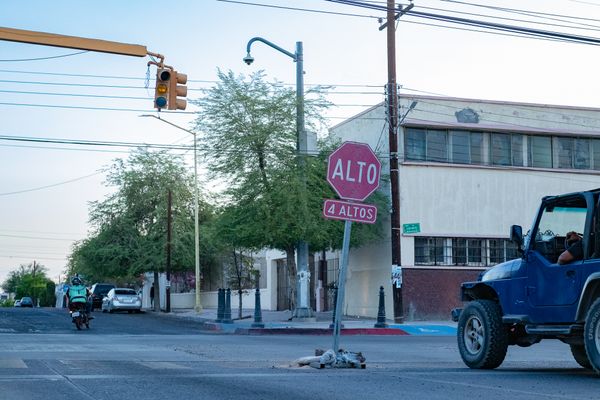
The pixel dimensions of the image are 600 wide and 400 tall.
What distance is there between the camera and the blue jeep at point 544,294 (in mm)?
10789

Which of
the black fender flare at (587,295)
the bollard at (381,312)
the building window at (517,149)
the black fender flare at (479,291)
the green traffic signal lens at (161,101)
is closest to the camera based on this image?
the black fender flare at (587,295)

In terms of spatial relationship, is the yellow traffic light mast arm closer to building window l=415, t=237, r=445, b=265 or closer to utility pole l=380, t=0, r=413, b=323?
utility pole l=380, t=0, r=413, b=323

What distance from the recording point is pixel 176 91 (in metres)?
19.4

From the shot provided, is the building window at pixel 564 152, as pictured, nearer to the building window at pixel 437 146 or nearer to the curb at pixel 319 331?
the building window at pixel 437 146

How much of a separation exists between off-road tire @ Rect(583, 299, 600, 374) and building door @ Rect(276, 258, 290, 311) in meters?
33.8

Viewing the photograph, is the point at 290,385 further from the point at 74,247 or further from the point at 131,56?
the point at 74,247

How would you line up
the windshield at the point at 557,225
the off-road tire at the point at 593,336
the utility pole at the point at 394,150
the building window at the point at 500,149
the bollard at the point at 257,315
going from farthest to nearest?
the building window at the point at 500,149 < the utility pole at the point at 394,150 < the bollard at the point at 257,315 < the windshield at the point at 557,225 < the off-road tire at the point at 593,336

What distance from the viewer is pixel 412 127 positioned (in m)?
33.8

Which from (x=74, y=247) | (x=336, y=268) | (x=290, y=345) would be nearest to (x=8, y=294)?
(x=74, y=247)

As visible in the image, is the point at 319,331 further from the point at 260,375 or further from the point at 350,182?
the point at 260,375

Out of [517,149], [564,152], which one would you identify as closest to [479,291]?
[517,149]

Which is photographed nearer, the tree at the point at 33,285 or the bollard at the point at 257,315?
the bollard at the point at 257,315

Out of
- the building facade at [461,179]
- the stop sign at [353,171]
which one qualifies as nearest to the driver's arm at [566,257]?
the stop sign at [353,171]

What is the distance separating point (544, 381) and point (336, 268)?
2821 cm
